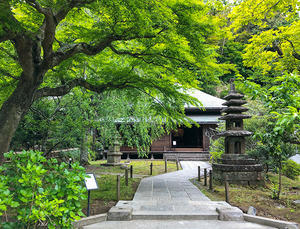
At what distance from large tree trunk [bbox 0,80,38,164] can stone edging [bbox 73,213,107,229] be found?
2.48 metres

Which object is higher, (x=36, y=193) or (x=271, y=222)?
(x=36, y=193)

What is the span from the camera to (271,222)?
15.4 ft

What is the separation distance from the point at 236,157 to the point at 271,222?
16.3ft

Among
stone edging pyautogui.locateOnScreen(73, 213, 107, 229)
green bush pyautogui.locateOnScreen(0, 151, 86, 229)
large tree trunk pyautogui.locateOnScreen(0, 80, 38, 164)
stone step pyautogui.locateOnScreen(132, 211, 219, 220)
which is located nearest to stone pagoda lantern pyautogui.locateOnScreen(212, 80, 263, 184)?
stone step pyautogui.locateOnScreen(132, 211, 219, 220)

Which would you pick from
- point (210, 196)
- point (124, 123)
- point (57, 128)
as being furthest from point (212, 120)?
point (57, 128)

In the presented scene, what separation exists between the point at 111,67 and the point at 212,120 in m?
14.8

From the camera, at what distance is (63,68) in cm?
731

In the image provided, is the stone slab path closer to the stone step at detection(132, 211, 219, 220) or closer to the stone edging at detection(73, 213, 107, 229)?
the stone step at detection(132, 211, 219, 220)

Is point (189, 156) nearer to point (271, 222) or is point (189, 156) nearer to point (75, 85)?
point (75, 85)

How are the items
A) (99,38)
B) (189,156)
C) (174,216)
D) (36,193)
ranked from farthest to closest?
(189,156) < (99,38) < (174,216) < (36,193)

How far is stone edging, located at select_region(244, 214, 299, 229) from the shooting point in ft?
14.6

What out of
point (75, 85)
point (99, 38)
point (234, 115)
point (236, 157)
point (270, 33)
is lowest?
point (236, 157)

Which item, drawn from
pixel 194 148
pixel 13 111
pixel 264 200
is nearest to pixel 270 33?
pixel 264 200

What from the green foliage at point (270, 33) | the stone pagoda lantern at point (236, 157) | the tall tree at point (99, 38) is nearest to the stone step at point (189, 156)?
the stone pagoda lantern at point (236, 157)
